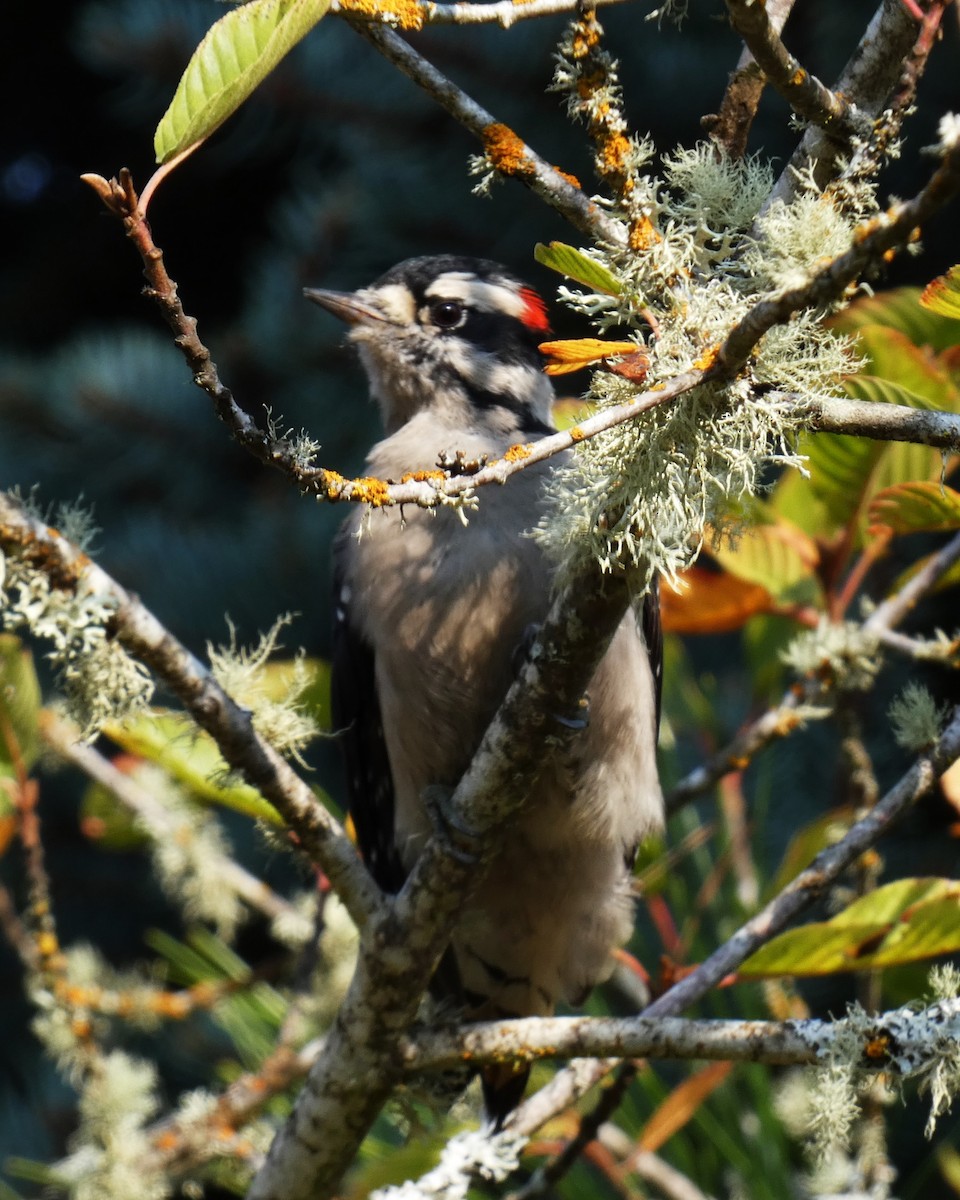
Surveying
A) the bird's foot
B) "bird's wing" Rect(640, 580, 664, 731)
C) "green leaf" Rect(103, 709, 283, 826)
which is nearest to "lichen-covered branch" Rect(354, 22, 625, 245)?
the bird's foot

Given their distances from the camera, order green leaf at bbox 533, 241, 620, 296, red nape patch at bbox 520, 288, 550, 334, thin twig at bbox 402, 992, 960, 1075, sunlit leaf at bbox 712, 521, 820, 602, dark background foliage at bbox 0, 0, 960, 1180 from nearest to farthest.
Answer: green leaf at bbox 533, 241, 620, 296 < thin twig at bbox 402, 992, 960, 1075 < sunlit leaf at bbox 712, 521, 820, 602 < red nape patch at bbox 520, 288, 550, 334 < dark background foliage at bbox 0, 0, 960, 1180

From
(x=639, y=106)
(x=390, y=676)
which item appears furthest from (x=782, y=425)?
(x=639, y=106)

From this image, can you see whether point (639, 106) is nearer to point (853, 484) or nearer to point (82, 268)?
point (853, 484)

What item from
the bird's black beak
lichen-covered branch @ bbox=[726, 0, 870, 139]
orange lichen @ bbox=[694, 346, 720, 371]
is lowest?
the bird's black beak

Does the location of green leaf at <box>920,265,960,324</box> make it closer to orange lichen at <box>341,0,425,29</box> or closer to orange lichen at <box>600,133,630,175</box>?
orange lichen at <box>600,133,630,175</box>

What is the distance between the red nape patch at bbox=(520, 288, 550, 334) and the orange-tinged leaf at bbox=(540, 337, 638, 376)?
152cm

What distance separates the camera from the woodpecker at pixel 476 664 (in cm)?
215

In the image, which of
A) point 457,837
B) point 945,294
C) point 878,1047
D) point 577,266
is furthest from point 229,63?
point 878,1047

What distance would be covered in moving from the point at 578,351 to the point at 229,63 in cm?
35

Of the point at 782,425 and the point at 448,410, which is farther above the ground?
the point at 782,425

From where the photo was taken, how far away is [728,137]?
1404mm

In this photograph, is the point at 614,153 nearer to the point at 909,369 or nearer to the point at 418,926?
the point at 909,369

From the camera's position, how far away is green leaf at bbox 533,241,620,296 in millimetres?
1187

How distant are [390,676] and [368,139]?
6.25 feet
